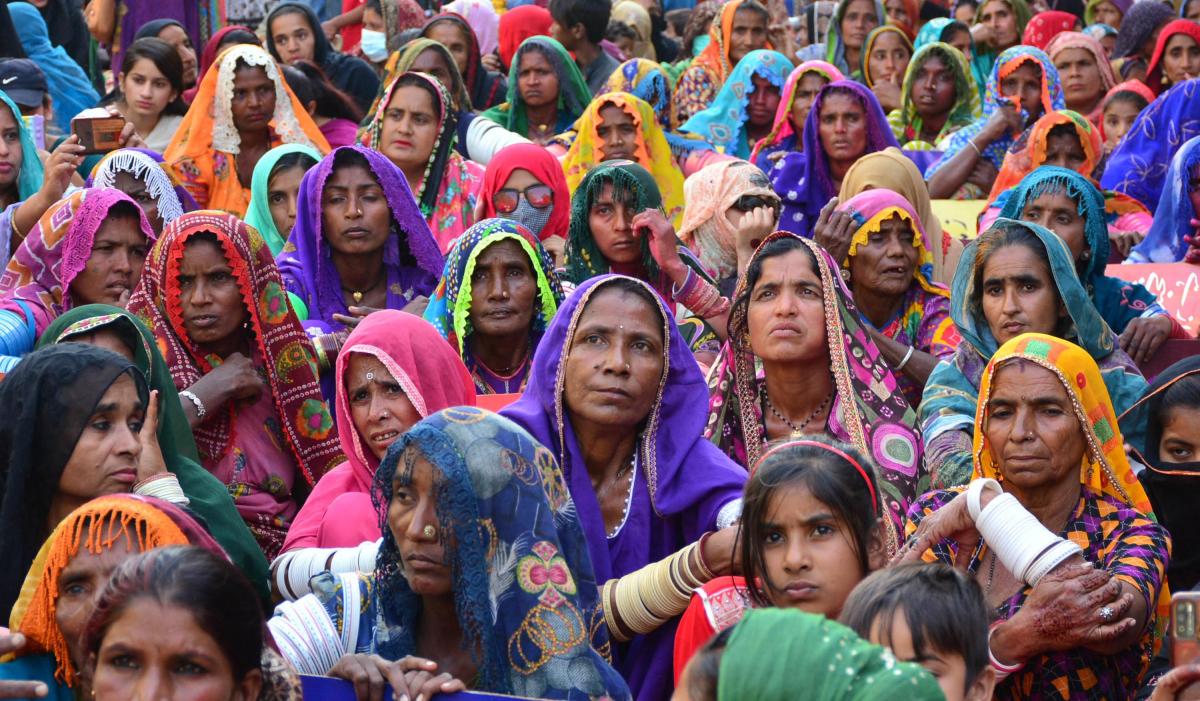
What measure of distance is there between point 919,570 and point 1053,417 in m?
1.27

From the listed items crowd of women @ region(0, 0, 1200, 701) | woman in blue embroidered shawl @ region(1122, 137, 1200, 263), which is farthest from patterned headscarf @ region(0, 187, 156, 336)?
woman in blue embroidered shawl @ region(1122, 137, 1200, 263)

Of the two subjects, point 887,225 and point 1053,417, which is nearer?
point 1053,417

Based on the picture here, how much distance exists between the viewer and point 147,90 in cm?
947

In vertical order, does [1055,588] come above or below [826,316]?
below

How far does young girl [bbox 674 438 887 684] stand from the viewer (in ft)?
13.1

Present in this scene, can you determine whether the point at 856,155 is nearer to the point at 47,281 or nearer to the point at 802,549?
the point at 47,281

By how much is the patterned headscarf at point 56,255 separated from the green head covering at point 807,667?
4.44 meters

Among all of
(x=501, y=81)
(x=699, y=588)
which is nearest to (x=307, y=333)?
(x=699, y=588)

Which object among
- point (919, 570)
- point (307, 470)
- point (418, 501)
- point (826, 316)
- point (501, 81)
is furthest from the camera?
point (501, 81)

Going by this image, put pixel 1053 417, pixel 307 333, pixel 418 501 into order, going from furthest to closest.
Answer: pixel 307 333 → pixel 1053 417 → pixel 418 501

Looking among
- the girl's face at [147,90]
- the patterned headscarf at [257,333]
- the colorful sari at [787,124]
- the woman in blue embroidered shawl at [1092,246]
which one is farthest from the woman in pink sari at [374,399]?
the girl's face at [147,90]

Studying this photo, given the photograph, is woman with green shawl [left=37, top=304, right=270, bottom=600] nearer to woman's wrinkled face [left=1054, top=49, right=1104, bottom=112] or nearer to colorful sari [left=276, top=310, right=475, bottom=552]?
colorful sari [left=276, top=310, right=475, bottom=552]

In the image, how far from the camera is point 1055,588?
4199mm

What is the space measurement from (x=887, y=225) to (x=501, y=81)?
4.84 m
